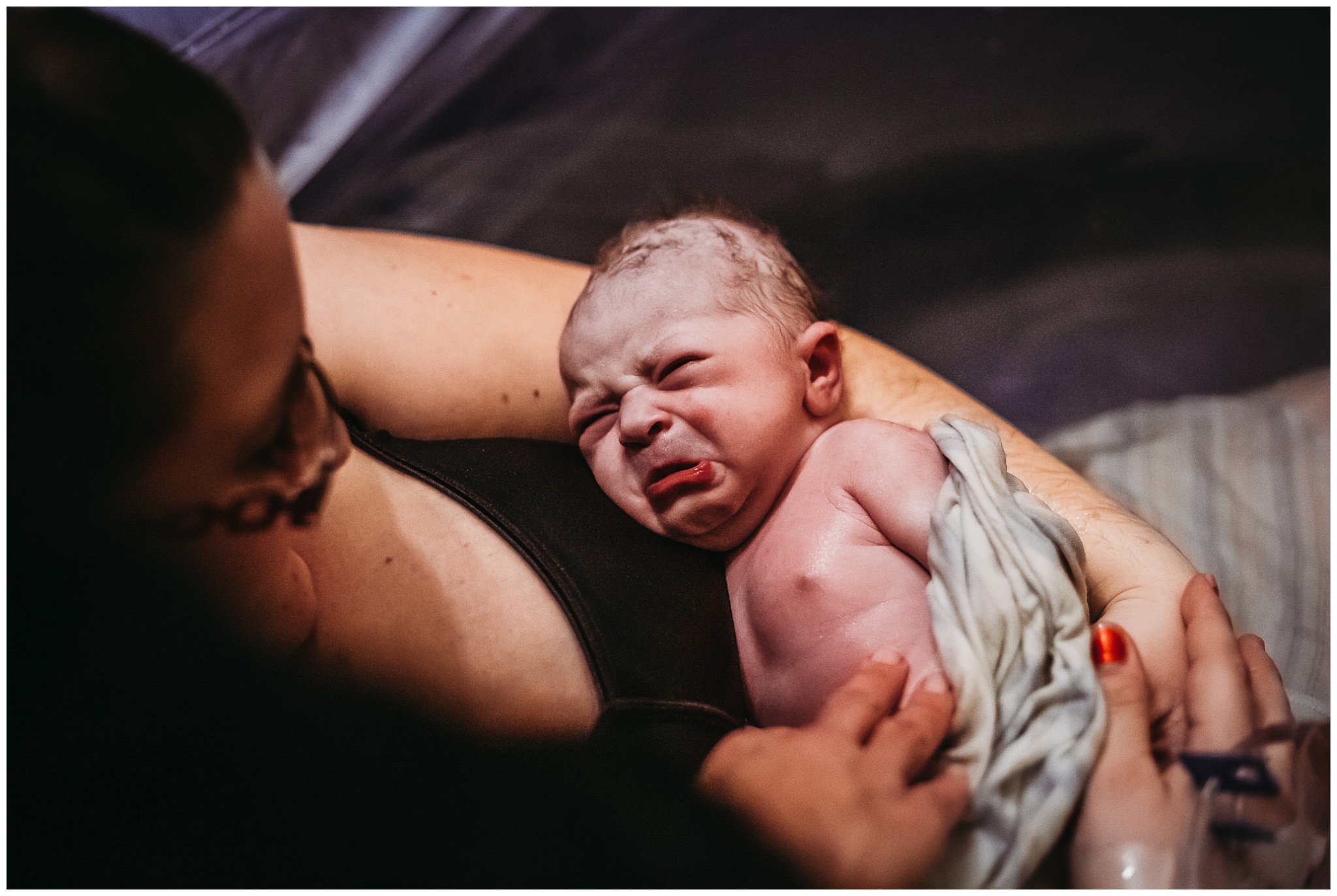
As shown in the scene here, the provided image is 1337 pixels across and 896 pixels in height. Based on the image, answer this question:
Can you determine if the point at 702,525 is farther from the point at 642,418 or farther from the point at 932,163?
the point at 932,163

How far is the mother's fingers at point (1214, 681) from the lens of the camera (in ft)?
2.03

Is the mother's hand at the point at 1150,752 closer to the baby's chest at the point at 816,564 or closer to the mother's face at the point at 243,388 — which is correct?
the baby's chest at the point at 816,564

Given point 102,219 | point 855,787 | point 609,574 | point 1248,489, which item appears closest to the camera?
point 102,219

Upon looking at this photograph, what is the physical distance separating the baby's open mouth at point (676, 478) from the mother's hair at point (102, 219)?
41 centimetres

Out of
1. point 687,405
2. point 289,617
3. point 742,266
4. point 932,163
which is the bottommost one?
point 289,617

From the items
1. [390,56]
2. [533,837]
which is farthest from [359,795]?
[390,56]

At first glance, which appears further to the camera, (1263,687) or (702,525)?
(702,525)

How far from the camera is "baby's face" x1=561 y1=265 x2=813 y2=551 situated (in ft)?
2.57

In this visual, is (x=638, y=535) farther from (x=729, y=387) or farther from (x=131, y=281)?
(x=131, y=281)

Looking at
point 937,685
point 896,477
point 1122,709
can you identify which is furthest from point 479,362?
point 1122,709

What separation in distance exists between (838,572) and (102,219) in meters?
0.57

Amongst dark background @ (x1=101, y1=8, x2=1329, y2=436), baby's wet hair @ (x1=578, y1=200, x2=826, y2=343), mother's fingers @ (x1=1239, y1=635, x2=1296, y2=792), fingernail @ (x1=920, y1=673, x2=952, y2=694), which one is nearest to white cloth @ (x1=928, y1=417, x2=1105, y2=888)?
fingernail @ (x1=920, y1=673, x2=952, y2=694)

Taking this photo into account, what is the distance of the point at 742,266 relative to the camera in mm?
862

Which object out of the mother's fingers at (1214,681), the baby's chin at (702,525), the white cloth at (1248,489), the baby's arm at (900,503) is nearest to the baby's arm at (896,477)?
the baby's arm at (900,503)
